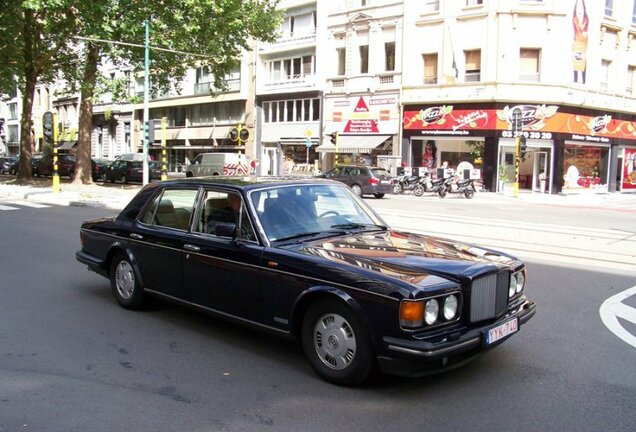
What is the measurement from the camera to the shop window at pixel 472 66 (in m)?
30.8

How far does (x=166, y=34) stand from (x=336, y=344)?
75.5 feet

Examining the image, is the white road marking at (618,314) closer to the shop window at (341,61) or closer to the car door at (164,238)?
the car door at (164,238)

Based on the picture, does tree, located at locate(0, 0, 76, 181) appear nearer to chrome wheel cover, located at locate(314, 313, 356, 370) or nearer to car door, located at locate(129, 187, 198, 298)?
car door, located at locate(129, 187, 198, 298)

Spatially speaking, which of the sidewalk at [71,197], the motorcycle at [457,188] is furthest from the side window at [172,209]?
the motorcycle at [457,188]

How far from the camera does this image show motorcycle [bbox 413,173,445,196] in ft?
90.9

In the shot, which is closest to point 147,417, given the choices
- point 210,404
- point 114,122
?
point 210,404

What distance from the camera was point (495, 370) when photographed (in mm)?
4543

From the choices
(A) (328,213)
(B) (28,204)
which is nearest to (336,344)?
(A) (328,213)

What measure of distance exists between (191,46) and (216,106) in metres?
19.1

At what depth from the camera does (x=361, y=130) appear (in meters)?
35.1

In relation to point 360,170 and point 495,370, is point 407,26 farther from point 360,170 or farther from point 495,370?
point 495,370

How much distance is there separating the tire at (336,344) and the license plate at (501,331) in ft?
2.81

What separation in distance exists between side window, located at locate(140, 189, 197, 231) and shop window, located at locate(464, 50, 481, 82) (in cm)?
2772

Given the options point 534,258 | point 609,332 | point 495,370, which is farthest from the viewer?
point 534,258
